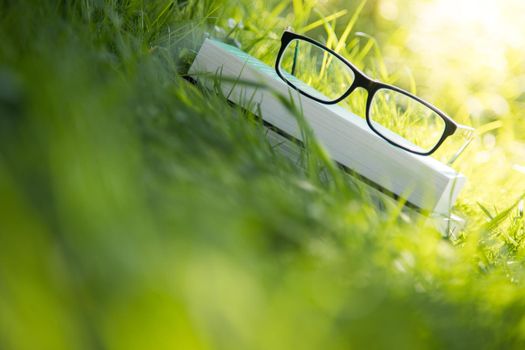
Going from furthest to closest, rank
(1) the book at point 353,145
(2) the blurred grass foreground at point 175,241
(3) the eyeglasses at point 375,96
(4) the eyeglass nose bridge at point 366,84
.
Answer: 1. (3) the eyeglasses at point 375,96
2. (4) the eyeglass nose bridge at point 366,84
3. (1) the book at point 353,145
4. (2) the blurred grass foreground at point 175,241

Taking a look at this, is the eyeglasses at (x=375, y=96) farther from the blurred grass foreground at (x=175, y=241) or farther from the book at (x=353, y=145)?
the blurred grass foreground at (x=175, y=241)

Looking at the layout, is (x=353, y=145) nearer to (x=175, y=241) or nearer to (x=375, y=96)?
(x=375, y=96)

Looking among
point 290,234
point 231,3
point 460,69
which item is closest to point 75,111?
point 290,234

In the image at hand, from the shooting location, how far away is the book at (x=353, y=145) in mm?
938

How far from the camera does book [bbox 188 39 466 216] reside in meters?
0.94

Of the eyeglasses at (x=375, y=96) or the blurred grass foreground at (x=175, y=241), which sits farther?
the eyeglasses at (x=375, y=96)

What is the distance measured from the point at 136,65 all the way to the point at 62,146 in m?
0.40

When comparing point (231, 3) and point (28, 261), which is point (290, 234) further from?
point (231, 3)

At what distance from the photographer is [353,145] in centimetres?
101

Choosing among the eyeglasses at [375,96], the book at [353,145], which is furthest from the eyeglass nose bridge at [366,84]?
the book at [353,145]

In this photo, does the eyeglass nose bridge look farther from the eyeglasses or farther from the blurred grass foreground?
the blurred grass foreground

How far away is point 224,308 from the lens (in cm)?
30

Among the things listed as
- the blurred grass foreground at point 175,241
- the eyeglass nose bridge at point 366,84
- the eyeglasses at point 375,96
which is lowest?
the eyeglasses at point 375,96

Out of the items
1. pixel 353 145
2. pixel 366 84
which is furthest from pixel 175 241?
pixel 366 84
